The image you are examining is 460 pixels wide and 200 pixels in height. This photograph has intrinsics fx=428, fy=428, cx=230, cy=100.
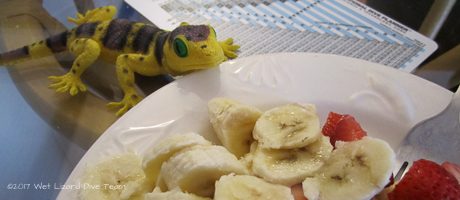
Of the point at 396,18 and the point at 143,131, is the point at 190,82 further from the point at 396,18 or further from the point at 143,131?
the point at 396,18

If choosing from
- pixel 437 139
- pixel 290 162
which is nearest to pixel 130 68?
pixel 290 162

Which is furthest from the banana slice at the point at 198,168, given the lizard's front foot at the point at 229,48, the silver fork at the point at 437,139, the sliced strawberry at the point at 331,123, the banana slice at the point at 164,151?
the lizard's front foot at the point at 229,48

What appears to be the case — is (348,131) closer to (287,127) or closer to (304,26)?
(287,127)

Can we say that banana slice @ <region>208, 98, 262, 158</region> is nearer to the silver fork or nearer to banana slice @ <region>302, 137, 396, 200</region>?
banana slice @ <region>302, 137, 396, 200</region>

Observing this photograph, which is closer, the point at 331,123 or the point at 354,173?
the point at 354,173

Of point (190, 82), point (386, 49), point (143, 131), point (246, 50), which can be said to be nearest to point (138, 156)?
point (143, 131)

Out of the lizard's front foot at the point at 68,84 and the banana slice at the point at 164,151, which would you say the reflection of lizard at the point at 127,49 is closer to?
the lizard's front foot at the point at 68,84
